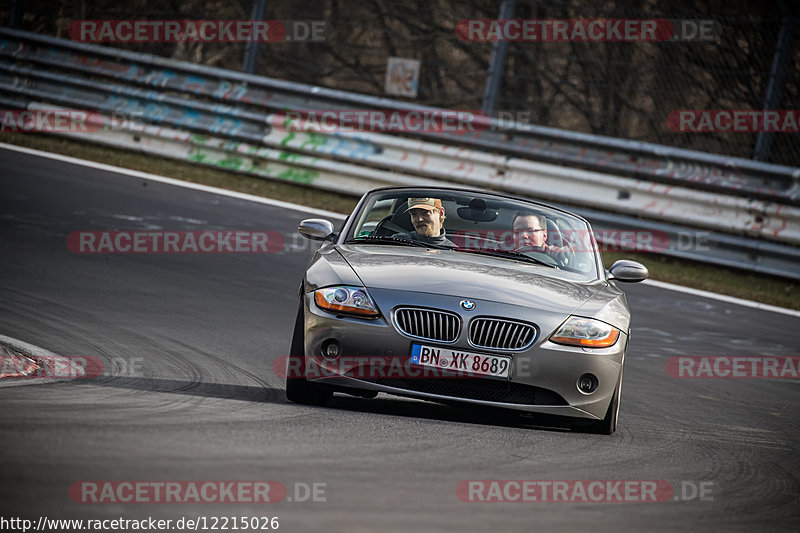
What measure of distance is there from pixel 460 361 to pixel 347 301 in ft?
2.22

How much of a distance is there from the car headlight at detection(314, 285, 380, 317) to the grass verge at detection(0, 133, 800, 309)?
749cm

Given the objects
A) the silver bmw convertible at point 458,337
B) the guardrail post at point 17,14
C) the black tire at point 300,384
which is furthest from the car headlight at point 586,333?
the guardrail post at point 17,14

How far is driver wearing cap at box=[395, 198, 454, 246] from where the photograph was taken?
762cm

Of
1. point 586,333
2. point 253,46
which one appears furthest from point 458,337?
point 253,46

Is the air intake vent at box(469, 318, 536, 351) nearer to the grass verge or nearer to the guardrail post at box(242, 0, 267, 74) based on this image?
the grass verge

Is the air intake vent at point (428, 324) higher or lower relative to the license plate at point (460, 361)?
higher

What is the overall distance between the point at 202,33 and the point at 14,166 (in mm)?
Result: 7319

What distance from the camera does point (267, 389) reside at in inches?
271

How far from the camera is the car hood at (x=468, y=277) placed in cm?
642

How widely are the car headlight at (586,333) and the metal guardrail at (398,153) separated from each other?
7.61 metres

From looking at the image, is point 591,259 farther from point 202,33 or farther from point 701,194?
point 202,33

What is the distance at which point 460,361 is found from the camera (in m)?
6.17

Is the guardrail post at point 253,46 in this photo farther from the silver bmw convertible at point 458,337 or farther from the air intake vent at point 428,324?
the air intake vent at point 428,324

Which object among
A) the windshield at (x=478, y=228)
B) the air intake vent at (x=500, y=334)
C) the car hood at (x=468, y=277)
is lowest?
the air intake vent at (x=500, y=334)
